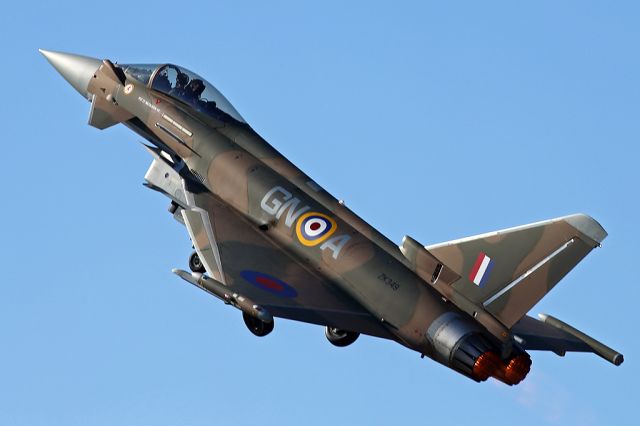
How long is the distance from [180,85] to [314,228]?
5.56m

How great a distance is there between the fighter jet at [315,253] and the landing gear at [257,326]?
3cm

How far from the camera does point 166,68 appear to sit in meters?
32.2

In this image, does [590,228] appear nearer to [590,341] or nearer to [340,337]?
[590,341]

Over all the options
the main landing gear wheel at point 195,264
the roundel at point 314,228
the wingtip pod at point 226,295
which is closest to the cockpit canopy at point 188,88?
the main landing gear wheel at point 195,264

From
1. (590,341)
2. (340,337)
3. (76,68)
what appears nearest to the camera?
(590,341)

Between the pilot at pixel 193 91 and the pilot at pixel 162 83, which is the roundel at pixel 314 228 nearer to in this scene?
the pilot at pixel 193 91

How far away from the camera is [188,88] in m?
32.1

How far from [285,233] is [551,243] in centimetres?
584

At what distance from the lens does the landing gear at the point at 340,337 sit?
97.0 ft

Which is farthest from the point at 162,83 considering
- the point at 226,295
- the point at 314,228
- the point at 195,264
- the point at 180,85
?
the point at 226,295

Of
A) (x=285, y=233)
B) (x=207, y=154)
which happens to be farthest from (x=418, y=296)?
(x=207, y=154)

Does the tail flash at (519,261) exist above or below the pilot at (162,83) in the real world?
below

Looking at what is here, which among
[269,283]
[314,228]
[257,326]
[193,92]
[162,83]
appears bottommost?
[257,326]

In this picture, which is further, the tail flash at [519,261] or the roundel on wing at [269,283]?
the roundel on wing at [269,283]
